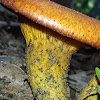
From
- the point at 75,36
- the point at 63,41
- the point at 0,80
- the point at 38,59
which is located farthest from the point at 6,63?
the point at 75,36

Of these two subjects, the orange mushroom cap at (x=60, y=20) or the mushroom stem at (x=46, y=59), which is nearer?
the orange mushroom cap at (x=60, y=20)

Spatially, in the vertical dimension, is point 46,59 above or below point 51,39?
below

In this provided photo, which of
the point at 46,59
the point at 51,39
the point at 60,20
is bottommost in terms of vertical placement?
the point at 46,59

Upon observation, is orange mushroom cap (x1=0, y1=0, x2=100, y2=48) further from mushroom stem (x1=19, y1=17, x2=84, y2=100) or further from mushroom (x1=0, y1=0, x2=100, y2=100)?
mushroom stem (x1=19, y1=17, x2=84, y2=100)

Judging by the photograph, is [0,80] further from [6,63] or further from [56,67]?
[56,67]

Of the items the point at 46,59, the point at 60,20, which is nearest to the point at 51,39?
the point at 46,59

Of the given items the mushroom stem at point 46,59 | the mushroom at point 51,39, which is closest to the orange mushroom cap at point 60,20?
the mushroom at point 51,39

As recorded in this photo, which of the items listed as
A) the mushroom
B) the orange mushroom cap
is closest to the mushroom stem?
the mushroom

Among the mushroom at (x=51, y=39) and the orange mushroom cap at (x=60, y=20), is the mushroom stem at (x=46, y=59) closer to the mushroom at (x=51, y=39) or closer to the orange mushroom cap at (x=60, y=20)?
the mushroom at (x=51, y=39)

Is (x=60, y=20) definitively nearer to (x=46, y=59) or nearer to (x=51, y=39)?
(x=51, y=39)
